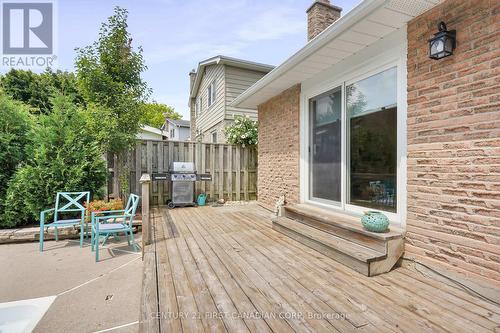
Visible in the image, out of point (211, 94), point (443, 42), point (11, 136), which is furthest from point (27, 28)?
point (443, 42)

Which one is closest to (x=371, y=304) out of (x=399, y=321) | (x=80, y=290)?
(x=399, y=321)

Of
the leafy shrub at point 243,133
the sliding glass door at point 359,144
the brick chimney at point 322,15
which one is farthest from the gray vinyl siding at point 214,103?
the sliding glass door at point 359,144

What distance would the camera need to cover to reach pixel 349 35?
2.83 metres

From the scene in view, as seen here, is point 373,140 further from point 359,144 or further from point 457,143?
point 457,143

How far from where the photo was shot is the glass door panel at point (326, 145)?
3.71m

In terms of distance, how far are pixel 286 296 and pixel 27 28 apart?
25.0 feet

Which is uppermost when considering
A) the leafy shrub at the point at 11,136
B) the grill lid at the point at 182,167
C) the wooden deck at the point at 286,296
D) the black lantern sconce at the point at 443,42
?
the black lantern sconce at the point at 443,42

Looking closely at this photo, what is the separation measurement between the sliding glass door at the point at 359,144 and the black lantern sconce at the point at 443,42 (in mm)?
581

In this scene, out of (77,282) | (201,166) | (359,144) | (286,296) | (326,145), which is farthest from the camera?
(201,166)

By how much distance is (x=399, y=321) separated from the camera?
1686mm

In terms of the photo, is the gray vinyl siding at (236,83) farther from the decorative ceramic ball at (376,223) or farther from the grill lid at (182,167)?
the decorative ceramic ball at (376,223)

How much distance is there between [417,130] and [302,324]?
2150 millimetres

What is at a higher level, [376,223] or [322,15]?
[322,15]

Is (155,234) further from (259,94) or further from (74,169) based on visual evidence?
(259,94)
